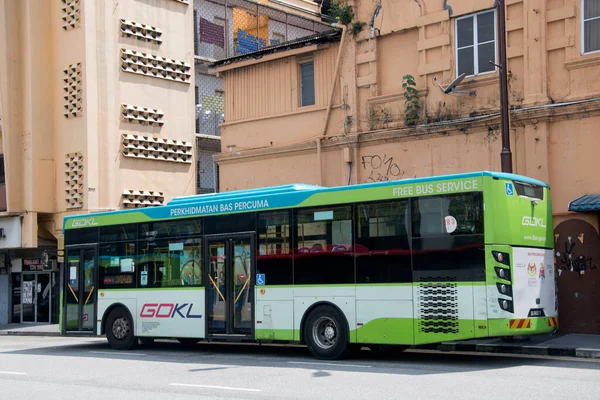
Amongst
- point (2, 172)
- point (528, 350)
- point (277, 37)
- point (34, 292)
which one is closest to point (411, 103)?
point (528, 350)

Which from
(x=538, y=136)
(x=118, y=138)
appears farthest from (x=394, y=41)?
(x=118, y=138)

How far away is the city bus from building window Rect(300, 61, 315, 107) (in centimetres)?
697

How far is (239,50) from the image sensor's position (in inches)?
1463

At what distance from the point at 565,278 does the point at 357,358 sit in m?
5.64

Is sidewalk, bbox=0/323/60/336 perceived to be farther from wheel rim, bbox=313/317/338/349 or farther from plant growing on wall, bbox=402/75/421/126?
wheel rim, bbox=313/317/338/349

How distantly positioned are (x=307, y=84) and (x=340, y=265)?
10133mm

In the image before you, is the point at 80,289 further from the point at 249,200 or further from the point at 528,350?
the point at 528,350

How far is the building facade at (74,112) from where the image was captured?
30.5m

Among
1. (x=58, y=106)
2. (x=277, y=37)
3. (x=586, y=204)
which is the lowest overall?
(x=586, y=204)

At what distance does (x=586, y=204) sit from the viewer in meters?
17.0

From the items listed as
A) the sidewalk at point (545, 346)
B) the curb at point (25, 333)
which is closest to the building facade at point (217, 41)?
the curb at point (25, 333)

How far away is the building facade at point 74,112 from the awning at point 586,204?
18.7 metres

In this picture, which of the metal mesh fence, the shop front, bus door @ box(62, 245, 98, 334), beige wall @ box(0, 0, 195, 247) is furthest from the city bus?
the metal mesh fence

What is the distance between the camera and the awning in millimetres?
16891
